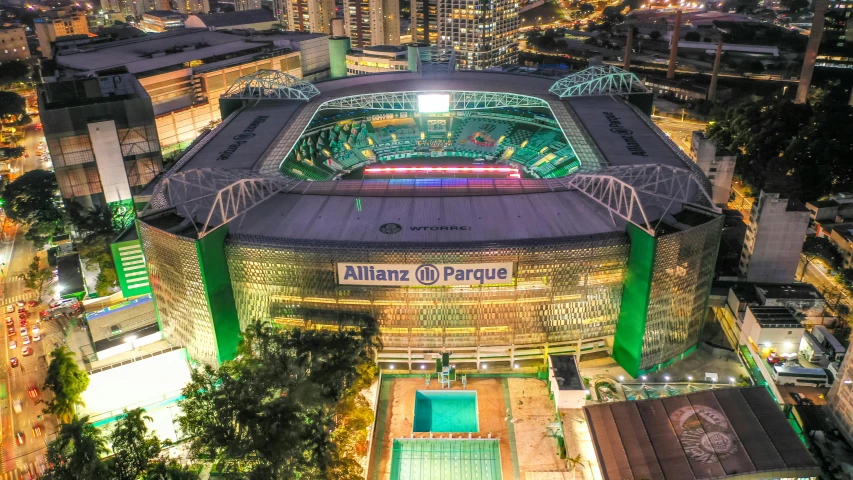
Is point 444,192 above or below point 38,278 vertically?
above

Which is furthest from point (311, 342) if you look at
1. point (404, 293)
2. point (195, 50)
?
point (195, 50)

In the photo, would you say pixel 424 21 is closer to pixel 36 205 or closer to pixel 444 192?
pixel 36 205

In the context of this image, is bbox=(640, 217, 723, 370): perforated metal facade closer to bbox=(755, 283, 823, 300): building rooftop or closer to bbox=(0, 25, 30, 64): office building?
bbox=(755, 283, 823, 300): building rooftop

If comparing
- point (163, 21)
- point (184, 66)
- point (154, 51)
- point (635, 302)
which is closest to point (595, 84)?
point (635, 302)

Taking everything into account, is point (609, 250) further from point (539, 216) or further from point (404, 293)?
point (404, 293)

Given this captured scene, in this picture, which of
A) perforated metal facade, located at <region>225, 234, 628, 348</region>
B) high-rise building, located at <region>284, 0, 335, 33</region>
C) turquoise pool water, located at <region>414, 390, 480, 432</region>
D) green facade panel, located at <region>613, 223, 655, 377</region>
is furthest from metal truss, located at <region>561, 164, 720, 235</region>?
high-rise building, located at <region>284, 0, 335, 33</region>
